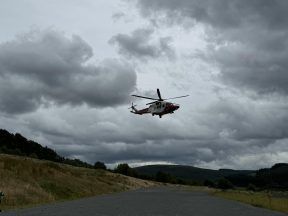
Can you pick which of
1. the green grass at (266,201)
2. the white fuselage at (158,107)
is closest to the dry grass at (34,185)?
the white fuselage at (158,107)

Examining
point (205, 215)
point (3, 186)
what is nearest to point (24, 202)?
point (3, 186)

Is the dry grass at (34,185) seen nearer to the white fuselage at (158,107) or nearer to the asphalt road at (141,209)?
the asphalt road at (141,209)

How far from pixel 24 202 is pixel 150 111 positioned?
31.3 m

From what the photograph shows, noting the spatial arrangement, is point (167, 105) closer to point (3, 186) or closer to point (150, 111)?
point (150, 111)

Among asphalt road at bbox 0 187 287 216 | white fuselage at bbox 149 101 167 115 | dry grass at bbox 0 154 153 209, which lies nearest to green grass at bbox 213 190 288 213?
asphalt road at bbox 0 187 287 216

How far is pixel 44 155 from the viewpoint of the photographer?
195125 millimetres

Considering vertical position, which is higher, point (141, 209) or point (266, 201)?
point (266, 201)

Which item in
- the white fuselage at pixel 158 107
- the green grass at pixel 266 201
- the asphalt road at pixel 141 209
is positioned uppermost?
the white fuselage at pixel 158 107

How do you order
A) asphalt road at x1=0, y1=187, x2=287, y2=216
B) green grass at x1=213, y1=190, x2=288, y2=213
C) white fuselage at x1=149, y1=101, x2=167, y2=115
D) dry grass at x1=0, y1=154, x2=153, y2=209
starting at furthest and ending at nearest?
white fuselage at x1=149, y1=101, x2=167, y2=115, dry grass at x1=0, y1=154, x2=153, y2=209, green grass at x1=213, y1=190, x2=288, y2=213, asphalt road at x1=0, y1=187, x2=287, y2=216

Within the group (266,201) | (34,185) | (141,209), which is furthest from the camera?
(34,185)

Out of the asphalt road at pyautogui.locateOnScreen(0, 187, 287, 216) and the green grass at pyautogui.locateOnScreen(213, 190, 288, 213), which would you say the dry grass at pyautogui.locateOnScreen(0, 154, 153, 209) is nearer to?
the asphalt road at pyautogui.locateOnScreen(0, 187, 287, 216)

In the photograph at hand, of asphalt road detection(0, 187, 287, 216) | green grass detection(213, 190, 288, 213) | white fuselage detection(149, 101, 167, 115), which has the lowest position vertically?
asphalt road detection(0, 187, 287, 216)

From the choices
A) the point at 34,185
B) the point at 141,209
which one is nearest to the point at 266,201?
the point at 141,209

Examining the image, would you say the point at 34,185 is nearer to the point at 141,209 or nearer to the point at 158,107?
the point at 158,107
